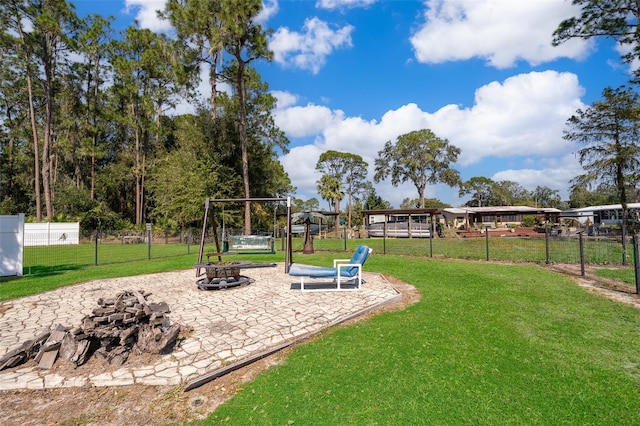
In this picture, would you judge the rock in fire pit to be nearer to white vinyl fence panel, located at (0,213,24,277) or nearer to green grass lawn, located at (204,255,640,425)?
green grass lawn, located at (204,255,640,425)

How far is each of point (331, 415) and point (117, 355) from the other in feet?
8.43

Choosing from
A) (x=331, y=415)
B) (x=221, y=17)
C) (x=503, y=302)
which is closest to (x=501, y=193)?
(x=221, y=17)

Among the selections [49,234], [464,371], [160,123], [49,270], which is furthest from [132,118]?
[464,371]

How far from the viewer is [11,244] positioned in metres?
8.63

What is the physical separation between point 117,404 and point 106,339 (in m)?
1.11

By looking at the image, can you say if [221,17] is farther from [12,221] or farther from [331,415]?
[331,415]

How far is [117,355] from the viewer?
11.1 feet

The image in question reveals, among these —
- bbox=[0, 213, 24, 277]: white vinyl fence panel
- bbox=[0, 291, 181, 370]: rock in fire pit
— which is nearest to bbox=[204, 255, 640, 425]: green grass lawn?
bbox=[0, 291, 181, 370]: rock in fire pit

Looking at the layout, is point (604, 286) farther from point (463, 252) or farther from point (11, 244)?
point (11, 244)

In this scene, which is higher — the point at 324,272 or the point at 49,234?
the point at 49,234

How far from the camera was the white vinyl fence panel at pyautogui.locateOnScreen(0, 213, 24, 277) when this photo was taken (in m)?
8.43

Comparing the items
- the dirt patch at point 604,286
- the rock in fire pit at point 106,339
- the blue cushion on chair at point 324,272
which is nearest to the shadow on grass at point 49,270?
the rock in fire pit at point 106,339

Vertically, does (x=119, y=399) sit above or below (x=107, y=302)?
below

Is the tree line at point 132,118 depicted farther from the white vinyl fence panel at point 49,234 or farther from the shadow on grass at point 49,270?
the shadow on grass at point 49,270
